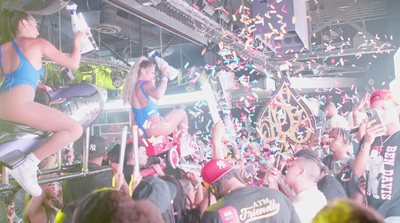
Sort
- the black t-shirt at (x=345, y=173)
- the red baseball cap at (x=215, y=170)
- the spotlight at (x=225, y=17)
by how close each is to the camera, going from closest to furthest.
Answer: the red baseball cap at (x=215, y=170), the black t-shirt at (x=345, y=173), the spotlight at (x=225, y=17)

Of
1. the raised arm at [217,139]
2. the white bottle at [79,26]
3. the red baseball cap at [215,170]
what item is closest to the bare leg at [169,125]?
the raised arm at [217,139]

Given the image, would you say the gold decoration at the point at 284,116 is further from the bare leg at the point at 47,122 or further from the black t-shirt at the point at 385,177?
the bare leg at the point at 47,122

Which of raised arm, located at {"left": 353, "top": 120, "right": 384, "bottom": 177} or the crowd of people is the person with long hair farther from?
raised arm, located at {"left": 353, "top": 120, "right": 384, "bottom": 177}

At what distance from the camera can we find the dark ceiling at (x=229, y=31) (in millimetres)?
4508

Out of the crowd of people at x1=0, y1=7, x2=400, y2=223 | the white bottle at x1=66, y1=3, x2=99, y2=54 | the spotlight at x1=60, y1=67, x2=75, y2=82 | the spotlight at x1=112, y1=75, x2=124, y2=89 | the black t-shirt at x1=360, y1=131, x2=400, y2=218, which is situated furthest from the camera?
the spotlight at x1=112, y1=75, x2=124, y2=89

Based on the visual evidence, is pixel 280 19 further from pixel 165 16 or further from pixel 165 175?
pixel 165 175

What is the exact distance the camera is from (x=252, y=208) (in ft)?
7.89

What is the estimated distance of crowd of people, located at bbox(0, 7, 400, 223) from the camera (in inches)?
82.4

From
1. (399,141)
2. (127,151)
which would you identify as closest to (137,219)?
(399,141)

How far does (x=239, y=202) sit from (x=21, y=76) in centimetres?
147

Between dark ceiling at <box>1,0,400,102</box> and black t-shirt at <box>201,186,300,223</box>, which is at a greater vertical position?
dark ceiling at <box>1,0,400,102</box>

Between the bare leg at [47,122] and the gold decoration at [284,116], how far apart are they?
10.0 ft

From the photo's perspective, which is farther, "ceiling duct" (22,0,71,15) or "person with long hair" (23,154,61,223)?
"ceiling duct" (22,0,71,15)

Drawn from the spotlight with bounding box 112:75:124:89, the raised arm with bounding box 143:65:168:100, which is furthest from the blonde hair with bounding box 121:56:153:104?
the spotlight with bounding box 112:75:124:89
